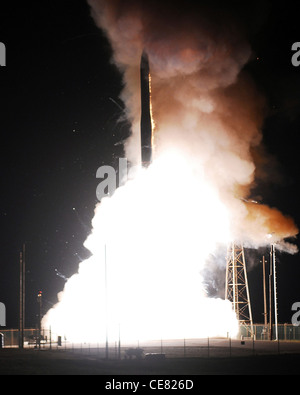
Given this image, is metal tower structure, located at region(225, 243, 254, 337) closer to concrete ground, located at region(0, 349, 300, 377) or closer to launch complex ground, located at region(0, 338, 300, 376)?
launch complex ground, located at region(0, 338, 300, 376)

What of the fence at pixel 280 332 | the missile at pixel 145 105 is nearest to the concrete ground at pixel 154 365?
the fence at pixel 280 332

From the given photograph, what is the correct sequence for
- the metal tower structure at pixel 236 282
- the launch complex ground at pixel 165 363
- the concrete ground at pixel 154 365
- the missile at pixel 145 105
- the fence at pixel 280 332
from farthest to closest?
the missile at pixel 145 105, the metal tower structure at pixel 236 282, the fence at pixel 280 332, the launch complex ground at pixel 165 363, the concrete ground at pixel 154 365

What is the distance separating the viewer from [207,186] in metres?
71.0

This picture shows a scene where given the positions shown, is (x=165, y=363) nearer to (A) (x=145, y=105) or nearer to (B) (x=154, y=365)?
(B) (x=154, y=365)

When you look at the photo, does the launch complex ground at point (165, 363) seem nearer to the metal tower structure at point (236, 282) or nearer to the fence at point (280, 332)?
the fence at point (280, 332)
